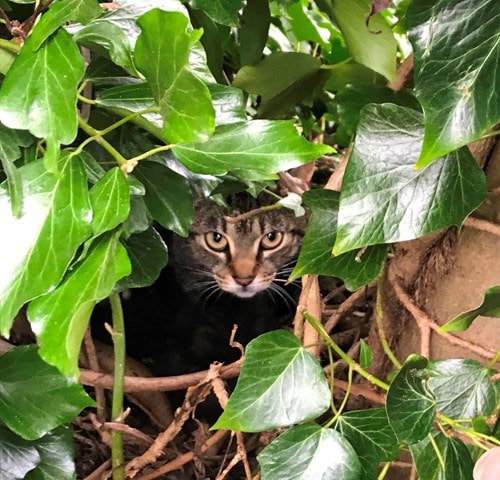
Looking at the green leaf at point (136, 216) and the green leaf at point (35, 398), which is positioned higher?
the green leaf at point (136, 216)

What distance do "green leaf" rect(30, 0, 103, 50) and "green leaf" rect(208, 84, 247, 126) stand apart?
10cm

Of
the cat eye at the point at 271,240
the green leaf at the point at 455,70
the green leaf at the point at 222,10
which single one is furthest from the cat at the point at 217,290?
the green leaf at the point at 455,70

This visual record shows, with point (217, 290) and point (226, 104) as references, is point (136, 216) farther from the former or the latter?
point (217, 290)

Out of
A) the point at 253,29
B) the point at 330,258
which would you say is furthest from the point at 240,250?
the point at 330,258

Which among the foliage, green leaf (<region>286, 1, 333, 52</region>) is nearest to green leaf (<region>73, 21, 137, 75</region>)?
the foliage

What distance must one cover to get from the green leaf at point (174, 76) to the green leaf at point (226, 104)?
0.10m

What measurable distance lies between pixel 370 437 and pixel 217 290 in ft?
2.26

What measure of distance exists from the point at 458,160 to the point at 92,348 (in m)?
0.49

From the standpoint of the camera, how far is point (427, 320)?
643mm

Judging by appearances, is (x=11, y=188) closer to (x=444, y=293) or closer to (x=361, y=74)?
(x=444, y=293)

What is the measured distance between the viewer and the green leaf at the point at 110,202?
38 centimetres

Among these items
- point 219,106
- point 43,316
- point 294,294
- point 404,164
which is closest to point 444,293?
point 404,164

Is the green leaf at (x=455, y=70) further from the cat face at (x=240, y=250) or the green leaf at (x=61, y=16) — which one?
the cat face at (x=240, y=250)

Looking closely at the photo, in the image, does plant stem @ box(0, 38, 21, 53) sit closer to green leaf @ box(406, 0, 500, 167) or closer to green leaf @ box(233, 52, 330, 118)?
green leaf @ box(406, 0, 500, 167)
